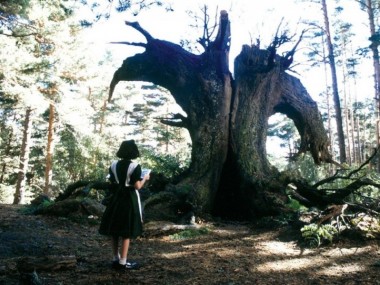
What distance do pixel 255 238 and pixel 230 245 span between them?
80 centimetres

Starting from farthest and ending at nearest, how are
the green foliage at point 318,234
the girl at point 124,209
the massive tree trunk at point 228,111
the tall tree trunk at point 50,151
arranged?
the tall tree trunk at point 50,151
the massive tree trunk at point 228,111
the green foliage at point 318,234
the girl at point 124,209

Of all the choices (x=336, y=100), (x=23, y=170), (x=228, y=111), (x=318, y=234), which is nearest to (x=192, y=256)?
(x=318, y=234)

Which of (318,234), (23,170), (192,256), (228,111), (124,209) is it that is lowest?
(192,256)

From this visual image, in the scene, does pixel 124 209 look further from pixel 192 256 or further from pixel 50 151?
pixel 50 151

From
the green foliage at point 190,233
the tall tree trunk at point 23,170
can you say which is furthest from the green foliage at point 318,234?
the tall tree trunk at point 23,170

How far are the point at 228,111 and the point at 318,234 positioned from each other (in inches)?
177

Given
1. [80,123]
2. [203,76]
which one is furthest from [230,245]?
[80,123]

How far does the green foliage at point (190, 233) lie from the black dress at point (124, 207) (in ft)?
6.83

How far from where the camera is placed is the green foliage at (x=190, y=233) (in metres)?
6.25

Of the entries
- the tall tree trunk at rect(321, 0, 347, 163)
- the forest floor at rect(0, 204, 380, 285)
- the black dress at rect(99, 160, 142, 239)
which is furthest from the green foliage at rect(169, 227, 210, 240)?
the tall tree trunk at rect(321, 0, 347, 163)

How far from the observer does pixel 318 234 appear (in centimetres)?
557

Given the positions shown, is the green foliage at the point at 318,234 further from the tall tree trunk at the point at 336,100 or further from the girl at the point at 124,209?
the tall tree trunk at the point at 336,100

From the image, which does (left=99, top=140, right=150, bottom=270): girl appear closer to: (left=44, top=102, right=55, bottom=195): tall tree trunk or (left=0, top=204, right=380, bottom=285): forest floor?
(left=0, top=204, right=380, bottom=285): forest floor

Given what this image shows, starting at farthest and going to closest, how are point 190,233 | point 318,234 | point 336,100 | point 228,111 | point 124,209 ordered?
1. point 336,100
2. point 228,111
3. point 190,233
4. point 318,234
5. point 124,209
